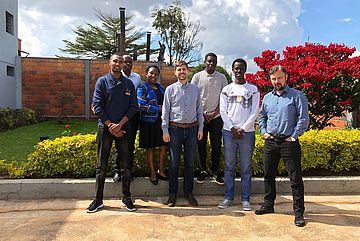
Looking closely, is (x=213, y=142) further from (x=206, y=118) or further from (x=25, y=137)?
(x=25, y=137)

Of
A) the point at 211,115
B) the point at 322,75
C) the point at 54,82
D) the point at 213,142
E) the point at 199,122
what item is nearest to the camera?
the point at 199,122

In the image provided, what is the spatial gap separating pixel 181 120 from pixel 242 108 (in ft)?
2.48

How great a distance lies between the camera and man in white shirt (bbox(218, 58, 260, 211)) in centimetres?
400

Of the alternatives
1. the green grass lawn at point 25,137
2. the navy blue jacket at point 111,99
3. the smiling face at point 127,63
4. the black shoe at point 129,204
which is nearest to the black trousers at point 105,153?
the navy blue jacket at point 111,99

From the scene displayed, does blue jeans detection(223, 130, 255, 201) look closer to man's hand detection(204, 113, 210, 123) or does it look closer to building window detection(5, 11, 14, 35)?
man's hand detection(204, 113, 210, 123)

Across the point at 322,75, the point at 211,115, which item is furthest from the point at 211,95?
the point at 322,75

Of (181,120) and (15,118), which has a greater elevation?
(181,120)

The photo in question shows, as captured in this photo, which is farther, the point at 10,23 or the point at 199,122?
the point at 10,23

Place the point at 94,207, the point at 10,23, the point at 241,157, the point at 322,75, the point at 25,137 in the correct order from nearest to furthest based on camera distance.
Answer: the point at 94,207 → the point at 241,157 → the point at 322,75 → the point at 25,137 → the point at 10,23

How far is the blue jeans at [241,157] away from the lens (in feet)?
13.2

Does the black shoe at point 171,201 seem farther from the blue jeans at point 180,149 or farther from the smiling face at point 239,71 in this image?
the smiling face at point 239,71

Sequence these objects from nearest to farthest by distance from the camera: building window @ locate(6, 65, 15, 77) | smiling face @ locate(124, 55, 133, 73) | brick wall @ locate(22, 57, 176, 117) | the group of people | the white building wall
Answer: the group of people, smiling face @ locate(124, 55, 133, 73), the white building wall, brick wall @ locate(22, 57, 176, 117), building window @ locate(6, 65, 15, 77)

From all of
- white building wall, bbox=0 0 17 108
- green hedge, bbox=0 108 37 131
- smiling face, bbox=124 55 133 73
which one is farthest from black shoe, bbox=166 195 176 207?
white building wall, bbox=0 0 17 108

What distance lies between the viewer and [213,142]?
15.0ft
